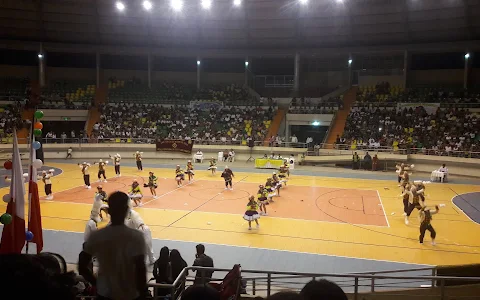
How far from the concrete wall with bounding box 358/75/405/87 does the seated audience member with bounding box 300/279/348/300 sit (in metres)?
42.2

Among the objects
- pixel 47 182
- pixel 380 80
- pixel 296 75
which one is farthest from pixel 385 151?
pixel 47 182

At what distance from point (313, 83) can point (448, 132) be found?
17.1 m

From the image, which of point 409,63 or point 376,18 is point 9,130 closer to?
point 376,18

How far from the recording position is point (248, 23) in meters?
38.0

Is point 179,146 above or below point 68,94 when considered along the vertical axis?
below

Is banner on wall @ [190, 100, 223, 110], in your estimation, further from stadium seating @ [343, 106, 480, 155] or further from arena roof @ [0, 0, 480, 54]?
stadium seating @ [343, 106, 480, 155]

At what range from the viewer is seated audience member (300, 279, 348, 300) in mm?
2006

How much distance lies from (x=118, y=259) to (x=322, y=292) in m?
2.18

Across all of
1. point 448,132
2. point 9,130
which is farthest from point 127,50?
point 448,132

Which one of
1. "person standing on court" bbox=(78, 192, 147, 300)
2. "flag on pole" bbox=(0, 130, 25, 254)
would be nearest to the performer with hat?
"flag on pole" bbox=(0, 130, 25, 254)

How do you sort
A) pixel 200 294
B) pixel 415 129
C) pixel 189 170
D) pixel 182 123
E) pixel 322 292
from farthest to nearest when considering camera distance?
pixel 182 123 → pixel 415 129 → pixel 189 170 → pixel 200 294 → pixel 322 292

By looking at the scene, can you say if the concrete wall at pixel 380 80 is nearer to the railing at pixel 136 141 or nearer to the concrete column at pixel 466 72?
the concrete column at pixel 466 72

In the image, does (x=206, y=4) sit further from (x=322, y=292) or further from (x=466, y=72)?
(x=322, y=292)

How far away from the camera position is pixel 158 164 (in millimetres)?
32562
